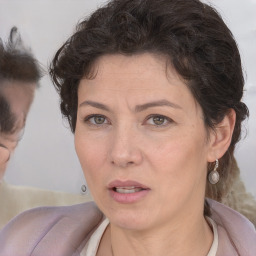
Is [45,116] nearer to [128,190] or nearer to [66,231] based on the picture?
[66,231]

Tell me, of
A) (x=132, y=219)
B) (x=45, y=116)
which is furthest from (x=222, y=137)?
(x=45, y=116)

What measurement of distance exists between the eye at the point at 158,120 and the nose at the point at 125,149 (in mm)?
43

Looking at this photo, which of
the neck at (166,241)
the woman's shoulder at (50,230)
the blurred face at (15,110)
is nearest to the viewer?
the neck at (166,241)

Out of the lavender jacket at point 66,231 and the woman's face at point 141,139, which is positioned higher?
the woman's face at point 141,139

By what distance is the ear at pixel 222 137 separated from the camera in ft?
3.70

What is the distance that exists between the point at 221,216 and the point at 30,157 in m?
0.68

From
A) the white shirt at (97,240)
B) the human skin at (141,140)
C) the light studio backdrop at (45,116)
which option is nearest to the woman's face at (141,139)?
the human skin at (141,140)

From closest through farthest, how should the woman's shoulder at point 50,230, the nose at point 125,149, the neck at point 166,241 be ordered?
1. the nose at point 125,149
2. the neck at point 166,241
3. the woman's shoulder at point 50,230

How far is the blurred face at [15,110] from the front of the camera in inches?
62.7

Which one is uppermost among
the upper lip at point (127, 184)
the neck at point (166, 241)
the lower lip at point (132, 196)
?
the upper lip at point (127, 184)

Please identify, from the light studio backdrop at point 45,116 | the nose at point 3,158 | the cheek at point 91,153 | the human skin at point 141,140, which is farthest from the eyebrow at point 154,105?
the nose at point 3,158

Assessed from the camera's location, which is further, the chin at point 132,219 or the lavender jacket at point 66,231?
the lavender jacket at point 66,231

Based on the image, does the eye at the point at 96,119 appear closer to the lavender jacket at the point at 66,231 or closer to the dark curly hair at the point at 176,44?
the dark curly hair at the point at 176,44

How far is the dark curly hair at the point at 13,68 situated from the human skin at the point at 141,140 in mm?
544
